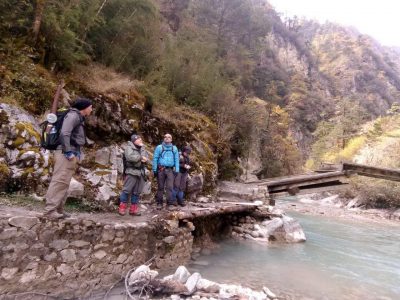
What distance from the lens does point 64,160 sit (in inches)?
194

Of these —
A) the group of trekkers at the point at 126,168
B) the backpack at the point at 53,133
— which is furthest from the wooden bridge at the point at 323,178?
the backpack at the point at 53,133

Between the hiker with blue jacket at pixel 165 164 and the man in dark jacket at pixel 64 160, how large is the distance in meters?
2.73

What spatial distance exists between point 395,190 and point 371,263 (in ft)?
56.5

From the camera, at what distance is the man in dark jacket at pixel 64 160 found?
15.7 feet

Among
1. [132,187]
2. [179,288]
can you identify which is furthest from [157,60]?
[179,288]

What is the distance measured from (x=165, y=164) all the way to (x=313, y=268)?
14.8 feet

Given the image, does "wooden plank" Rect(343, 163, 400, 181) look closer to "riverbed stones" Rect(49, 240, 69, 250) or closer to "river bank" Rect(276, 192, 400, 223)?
"river bank" Rect(276, 192, 400, 223)

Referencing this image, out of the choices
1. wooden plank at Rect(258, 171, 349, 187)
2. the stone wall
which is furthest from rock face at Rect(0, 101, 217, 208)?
wooden plank at Rect(258, 171, 349, 187)

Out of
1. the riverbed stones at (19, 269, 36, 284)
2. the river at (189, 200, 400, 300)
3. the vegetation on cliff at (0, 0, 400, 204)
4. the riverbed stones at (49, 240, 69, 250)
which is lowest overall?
the river at (189, 200, 400, 300)

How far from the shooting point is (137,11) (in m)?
11.8

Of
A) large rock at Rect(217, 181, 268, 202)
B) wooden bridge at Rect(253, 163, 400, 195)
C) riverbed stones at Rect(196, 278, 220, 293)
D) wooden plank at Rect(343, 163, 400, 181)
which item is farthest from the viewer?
wooden bridge at Rect(253, 163, 400, 195)

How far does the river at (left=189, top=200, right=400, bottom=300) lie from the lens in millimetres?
6773

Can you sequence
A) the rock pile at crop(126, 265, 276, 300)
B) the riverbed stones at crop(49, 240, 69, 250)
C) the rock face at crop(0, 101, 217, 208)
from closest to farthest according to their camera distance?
the riverbed stones at crop(49, 240, 69, 250), the rock pile at crop(126, 265, 276, 300), the rock face at crop(0, 101, 217, 208)

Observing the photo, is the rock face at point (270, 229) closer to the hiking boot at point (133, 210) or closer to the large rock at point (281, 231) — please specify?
the large rock at point (281, 231)
